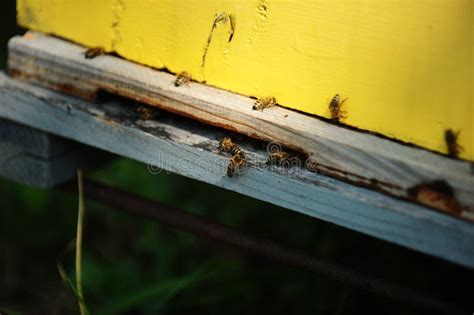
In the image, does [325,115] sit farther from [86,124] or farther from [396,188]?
[86,124]

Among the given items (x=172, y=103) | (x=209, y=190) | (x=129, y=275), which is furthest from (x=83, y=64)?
(x=209, y=190)

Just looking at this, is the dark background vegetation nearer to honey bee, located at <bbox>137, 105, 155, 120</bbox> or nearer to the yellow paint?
honey bee, located at <bbox>137, 105, 155, 120</bbox>

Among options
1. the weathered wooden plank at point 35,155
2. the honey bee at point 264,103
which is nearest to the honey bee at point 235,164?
the honey bee at point 264,103

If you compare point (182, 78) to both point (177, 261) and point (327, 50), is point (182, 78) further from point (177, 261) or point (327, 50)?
point (177, 261)

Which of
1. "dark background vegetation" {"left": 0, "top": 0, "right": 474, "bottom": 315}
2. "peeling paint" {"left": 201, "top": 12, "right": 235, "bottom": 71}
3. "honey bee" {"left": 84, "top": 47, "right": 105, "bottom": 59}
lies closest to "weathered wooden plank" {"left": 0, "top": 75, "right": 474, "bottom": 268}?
"honey bee" {"left": 84, "top": 47, "right": 105, "bottom": 59}

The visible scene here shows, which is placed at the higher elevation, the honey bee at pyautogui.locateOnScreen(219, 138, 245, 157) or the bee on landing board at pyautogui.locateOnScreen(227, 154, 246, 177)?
the honey bee at pyautogui.locateOnScreen(219, 138, 245, 157)

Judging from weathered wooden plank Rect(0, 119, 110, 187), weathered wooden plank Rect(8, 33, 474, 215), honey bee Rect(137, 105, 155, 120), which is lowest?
weathered wooden plank Rect(0, 119, 110, 187)

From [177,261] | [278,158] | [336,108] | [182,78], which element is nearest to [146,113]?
[182,78]

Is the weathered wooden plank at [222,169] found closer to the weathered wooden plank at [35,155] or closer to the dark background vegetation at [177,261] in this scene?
the weathered wooden plank at [35,155]

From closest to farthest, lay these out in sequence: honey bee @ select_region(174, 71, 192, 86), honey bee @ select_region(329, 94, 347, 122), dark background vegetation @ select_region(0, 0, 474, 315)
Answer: honey bee @ select_region(329, 94, 347, 122) < honey bee @ select_region(174, 71, 192, 86) < dark background vegetation @ select_region(0, 0, 474, 315)
